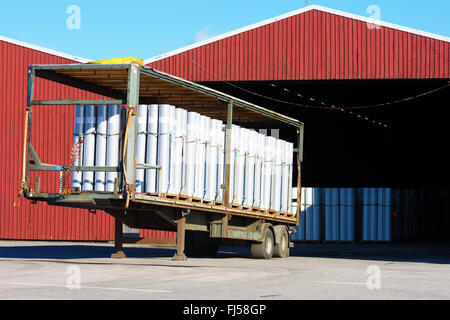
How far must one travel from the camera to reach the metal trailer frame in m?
16.2

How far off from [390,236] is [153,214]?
64.8 feet

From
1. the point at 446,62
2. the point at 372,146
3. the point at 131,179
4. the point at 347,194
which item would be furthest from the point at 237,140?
the point at 372,146

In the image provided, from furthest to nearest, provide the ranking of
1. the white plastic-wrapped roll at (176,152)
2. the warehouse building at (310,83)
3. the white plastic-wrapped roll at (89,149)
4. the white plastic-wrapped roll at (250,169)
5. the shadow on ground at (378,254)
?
the warehouse building at (310,83)
the shadow on ground at (378,254)
the white plastic-wrapped roll at (250,169)
the white plastic-wrapped roll at (176,152)
the white plastic-wrapped roll at (89,149)

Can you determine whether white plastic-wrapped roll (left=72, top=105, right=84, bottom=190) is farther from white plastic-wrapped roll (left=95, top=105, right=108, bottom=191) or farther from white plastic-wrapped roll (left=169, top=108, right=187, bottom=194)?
white plastic-wrapped roll (left=169, top=108, right=187, bottom=194)

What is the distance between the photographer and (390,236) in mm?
35656

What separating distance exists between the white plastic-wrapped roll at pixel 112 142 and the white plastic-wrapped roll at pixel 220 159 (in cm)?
349

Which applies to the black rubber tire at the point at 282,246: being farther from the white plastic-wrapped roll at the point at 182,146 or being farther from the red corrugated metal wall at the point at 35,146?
the red corrugated metal wall at the point at 35,146

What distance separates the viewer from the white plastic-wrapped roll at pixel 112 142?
16.5 meters

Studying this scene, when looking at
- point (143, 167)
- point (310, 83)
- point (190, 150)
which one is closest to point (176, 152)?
point (190, 150)

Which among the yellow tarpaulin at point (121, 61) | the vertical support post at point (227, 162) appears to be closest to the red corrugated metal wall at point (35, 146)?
the vertical support post at point (227, 162)

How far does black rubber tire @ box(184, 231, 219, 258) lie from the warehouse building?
7169 mm

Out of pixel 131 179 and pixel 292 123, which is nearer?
pixel 131 179

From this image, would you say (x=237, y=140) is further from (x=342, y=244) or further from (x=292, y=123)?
(x=342, y=244)

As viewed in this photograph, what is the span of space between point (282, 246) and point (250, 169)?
125 inches
